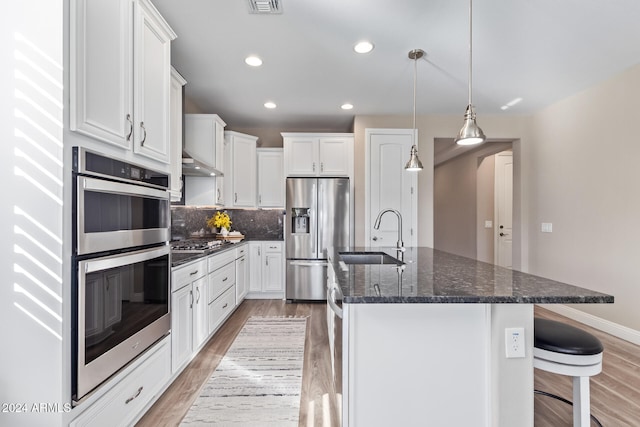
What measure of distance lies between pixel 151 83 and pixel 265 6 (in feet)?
3.15

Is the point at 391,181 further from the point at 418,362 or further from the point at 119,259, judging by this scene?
the point at 119,259

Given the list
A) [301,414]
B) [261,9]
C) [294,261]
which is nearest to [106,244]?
[301,414]

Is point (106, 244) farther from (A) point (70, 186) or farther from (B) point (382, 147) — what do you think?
(B) point (382, 147)

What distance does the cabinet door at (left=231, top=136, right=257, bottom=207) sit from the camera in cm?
437

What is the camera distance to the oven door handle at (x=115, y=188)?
48.1 inches

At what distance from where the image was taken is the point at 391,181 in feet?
13.8

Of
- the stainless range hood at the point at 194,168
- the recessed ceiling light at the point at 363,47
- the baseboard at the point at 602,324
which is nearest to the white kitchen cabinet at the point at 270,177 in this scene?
the stainless range hood at the point at 194,168

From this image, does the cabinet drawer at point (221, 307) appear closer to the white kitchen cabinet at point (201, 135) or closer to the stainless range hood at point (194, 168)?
the stainless range hood at point (194, 168)

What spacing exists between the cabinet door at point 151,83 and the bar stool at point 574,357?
2235mm

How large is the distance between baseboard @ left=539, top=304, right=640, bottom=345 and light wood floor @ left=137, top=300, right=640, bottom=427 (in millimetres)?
67

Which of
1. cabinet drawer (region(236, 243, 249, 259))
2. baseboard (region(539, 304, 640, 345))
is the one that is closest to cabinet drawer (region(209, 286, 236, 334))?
cabinet drawer (region(236, 243, 249, 259))

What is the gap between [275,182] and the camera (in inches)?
184

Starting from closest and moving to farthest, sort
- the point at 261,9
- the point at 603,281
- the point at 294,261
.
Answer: the point at 261,9, the point at 603,281, the point at 294,261

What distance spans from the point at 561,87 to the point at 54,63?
4473mm
